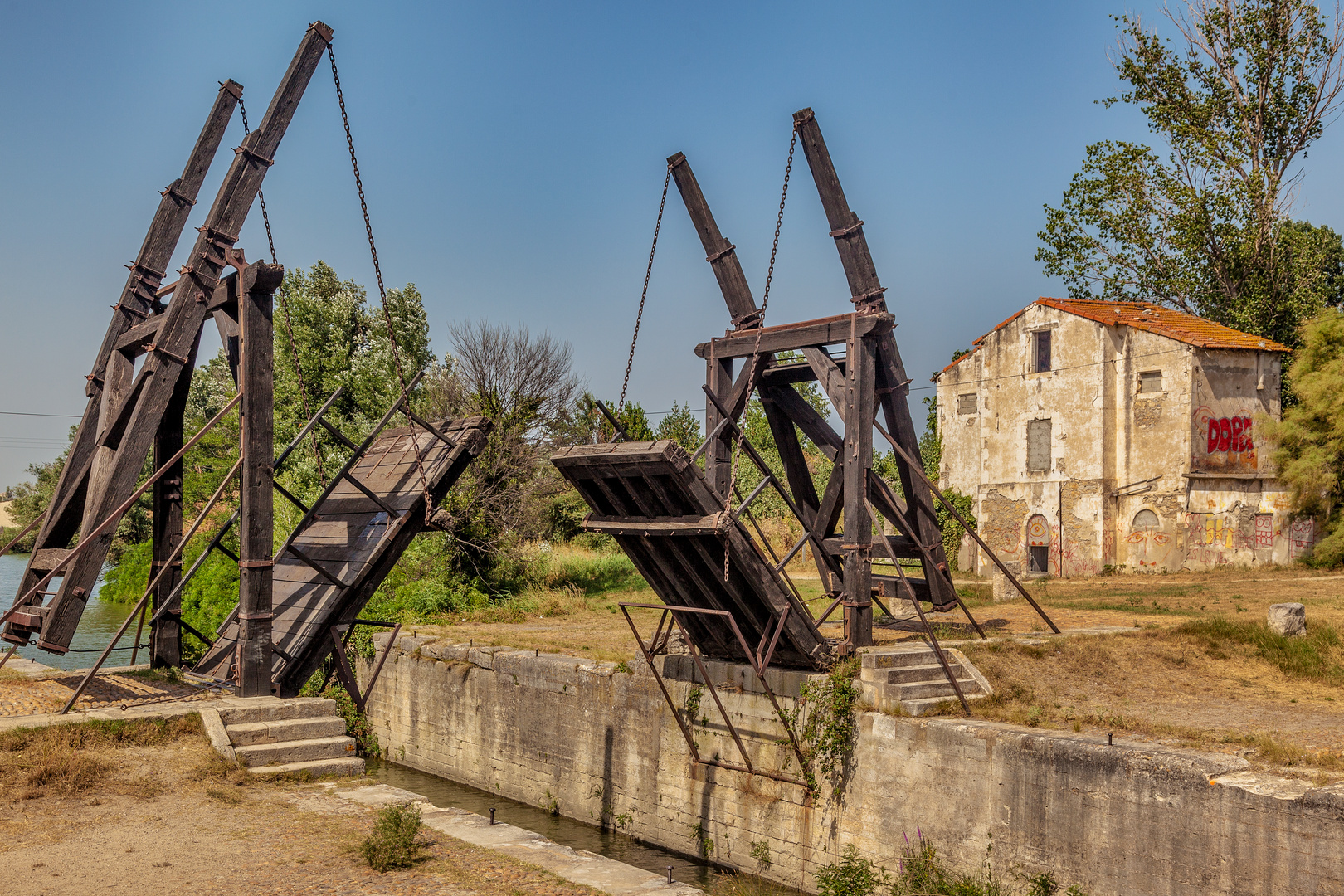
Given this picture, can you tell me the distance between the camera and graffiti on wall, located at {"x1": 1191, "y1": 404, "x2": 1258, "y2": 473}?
27875 millimetres

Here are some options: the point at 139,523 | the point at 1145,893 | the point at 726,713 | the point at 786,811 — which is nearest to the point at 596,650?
the point at 726,713

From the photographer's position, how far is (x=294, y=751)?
8773mm

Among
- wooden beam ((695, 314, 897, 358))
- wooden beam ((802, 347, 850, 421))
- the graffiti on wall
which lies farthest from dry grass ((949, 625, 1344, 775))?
the graffiti on wall

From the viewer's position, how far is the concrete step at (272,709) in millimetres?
9117

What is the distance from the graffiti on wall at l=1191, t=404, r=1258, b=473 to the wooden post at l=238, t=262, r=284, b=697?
2511 centimetres

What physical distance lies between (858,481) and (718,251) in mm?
3721

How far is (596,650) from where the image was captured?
55.5 feet

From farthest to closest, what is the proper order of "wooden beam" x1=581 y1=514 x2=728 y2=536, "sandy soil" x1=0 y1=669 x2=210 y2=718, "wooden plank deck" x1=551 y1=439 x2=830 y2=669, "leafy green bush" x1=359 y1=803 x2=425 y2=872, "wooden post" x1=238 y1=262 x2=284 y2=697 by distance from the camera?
1. "wooden beam" x1=581 y1=514 x2=728 y2=536
2. "wooden plank deck" x1=551 y1=439 x2=830 y2=669
3. "wooden post" x1=238 y1=262 x2=284 y2=697
4. "sandy soil" x1=0 y1=669 x2=210 y2=718
5. "leafy green bush" x1=359 y1=803 x2=425 y2=872

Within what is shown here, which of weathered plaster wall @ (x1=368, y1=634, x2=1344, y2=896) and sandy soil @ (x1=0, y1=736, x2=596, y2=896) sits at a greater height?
sandy soil @ (x1=0, y1=736, x2=596, y2=896)

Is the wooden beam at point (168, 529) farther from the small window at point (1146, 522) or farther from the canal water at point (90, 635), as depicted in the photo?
the small window at point (1146, 522)

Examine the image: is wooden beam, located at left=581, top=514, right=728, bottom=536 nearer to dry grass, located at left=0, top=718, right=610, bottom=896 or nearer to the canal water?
dry grass, located at left=0, top=718, right=610, bottom=896

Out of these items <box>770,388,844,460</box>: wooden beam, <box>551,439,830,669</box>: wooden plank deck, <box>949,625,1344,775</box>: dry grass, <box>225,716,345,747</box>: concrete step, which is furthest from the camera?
<box>770,388,844,460</box>: wooden beam

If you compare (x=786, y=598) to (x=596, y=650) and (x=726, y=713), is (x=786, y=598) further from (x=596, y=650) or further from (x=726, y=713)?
(x=596, y=650)

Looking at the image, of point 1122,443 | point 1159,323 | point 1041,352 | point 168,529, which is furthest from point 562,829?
point 1159,323
